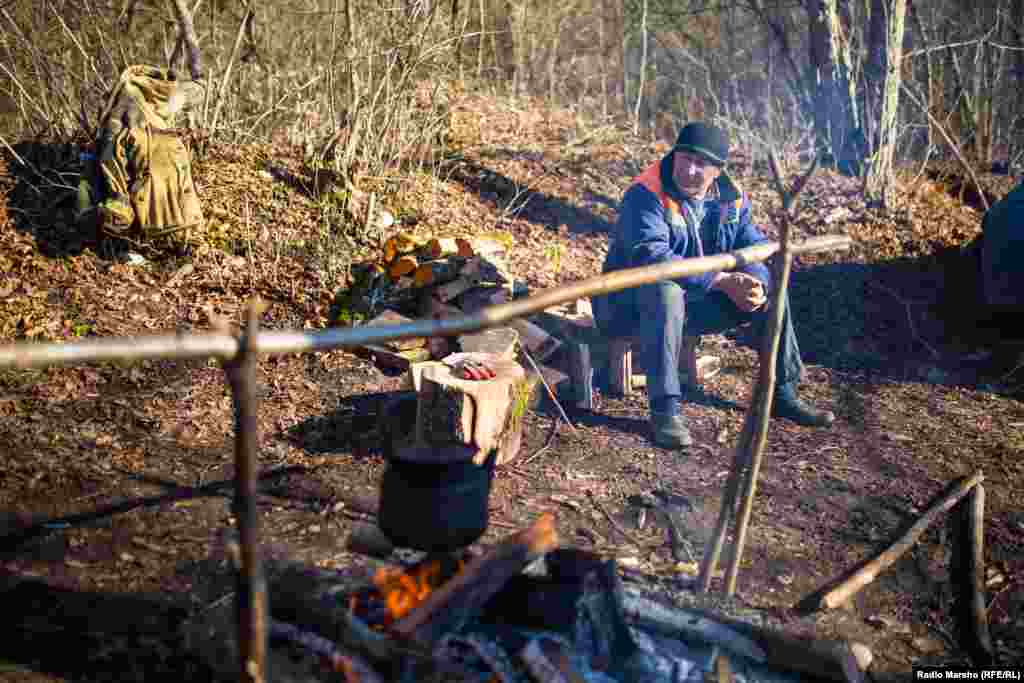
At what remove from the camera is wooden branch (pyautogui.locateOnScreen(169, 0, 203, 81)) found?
777 centimetres

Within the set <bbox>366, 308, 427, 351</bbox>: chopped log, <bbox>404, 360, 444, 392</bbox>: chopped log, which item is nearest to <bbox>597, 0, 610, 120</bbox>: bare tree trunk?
<bbox>366, 308, 427, 351</bbox>: chopped log

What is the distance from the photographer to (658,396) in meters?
5.30

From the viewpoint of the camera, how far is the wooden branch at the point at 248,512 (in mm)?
2148

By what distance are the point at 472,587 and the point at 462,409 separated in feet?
6.69

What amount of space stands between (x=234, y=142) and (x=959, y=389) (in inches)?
266

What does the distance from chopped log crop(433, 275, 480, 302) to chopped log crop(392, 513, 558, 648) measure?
3.73 m

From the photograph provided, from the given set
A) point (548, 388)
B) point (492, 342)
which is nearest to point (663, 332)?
point (548, 388)

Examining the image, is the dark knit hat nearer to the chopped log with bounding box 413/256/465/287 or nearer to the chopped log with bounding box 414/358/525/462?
the chopped log with bounding box 414/358/525/462

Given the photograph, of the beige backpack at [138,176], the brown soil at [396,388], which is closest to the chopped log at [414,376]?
the brown soil at [396,388]

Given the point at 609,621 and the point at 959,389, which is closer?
the point at 609,621

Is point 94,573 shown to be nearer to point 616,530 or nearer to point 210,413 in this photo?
point 210,413

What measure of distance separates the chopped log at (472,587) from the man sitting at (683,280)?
2.54m

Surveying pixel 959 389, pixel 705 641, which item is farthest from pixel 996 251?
pixel 705 641

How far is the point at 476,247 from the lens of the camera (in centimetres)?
666
